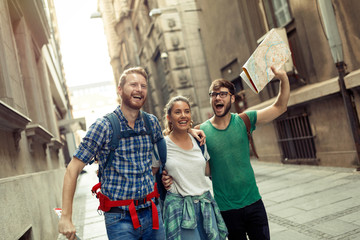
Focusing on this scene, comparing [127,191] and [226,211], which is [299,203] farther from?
[127,191]

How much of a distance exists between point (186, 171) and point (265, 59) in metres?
1.11

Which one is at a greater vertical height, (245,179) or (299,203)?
(245,179)

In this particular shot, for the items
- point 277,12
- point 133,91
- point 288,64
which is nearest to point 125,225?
point 133,91

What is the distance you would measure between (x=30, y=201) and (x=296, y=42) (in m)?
7.97

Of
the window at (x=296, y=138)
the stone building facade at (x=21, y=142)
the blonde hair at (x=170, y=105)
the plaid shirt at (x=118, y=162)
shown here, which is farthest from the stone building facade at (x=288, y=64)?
the stone building facade at (x=21, y=142)

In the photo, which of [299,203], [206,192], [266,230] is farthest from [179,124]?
[299,203]

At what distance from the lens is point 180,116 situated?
110 inches

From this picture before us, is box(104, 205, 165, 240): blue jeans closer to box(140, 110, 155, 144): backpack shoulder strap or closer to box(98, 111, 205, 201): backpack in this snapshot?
box(98, 111, 205, 201): backpack

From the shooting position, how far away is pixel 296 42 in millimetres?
9414

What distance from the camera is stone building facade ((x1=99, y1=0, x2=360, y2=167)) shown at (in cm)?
767

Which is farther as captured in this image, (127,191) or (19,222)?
(19,222)

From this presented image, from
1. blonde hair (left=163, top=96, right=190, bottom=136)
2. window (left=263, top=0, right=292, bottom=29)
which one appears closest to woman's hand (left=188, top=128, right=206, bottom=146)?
blonde hair (left=163, top=96, right=190, bottom=136)

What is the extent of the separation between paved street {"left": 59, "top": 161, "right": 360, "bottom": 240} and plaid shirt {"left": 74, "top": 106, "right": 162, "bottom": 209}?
8.66 ft

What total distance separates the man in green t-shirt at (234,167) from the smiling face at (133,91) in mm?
662
